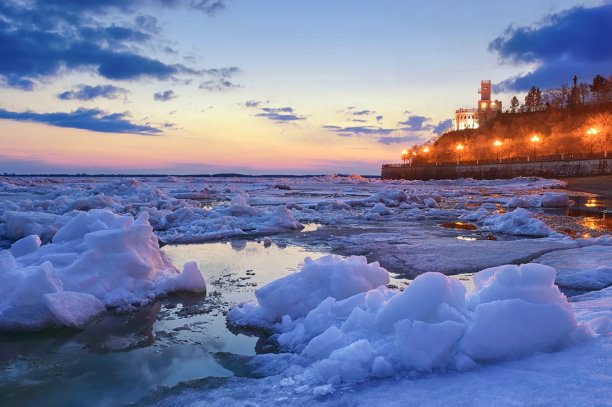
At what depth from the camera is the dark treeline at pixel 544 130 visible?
78.6 metres

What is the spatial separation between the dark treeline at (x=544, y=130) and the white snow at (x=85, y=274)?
249ft

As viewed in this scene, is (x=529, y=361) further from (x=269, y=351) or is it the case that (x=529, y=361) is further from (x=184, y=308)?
(x=184, y=308)

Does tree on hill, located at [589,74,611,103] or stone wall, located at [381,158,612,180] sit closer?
stone wall, located at [381,158,612,180]

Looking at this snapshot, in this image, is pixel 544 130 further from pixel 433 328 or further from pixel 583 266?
pixel 433 328

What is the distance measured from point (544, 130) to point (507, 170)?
34297mm

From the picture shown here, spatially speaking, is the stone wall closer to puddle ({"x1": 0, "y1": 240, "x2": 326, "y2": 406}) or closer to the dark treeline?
the dark treeline

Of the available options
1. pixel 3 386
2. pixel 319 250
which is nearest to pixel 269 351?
pixel 3 386

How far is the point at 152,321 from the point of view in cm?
462

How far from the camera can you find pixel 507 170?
6569cm

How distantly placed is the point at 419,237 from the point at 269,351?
7129 millimetres

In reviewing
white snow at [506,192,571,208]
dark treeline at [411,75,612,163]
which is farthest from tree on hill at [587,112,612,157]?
white snow at [506,192,571,208]

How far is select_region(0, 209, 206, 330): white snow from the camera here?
14.7 feet

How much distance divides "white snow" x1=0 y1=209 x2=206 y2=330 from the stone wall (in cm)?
5130

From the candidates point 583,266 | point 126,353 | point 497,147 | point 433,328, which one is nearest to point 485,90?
point 497,147
